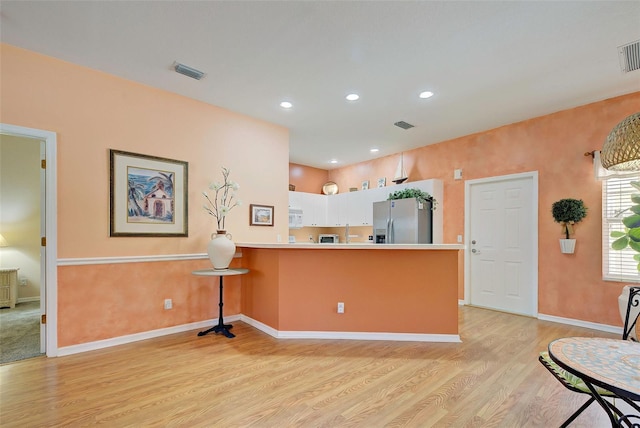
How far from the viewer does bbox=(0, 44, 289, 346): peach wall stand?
285 centimetres

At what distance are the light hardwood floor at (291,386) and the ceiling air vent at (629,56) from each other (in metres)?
2.94

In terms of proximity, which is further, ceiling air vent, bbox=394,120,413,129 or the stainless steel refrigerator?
the stainless steel refrigerator

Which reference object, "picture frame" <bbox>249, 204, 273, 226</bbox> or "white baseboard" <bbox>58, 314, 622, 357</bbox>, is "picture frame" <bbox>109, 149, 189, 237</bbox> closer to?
"picture frame" <bbox>249, 204, 273, 226</bbox>

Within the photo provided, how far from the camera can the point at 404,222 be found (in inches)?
203

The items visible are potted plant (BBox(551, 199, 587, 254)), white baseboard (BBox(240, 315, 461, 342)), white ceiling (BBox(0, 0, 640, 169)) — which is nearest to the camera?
white ceiling (BBox(0, 0, 640, 169))

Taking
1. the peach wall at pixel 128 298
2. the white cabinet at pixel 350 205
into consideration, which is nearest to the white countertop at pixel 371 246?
the peach wall at pixel 128 298

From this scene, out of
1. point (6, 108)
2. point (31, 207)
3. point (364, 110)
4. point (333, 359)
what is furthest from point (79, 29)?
point (31, 207)

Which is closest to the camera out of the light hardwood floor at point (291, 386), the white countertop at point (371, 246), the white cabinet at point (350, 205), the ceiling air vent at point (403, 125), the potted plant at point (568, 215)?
the light hardwood floor at point (291, 386)

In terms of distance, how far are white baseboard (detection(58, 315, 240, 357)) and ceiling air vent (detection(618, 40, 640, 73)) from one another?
510 cm

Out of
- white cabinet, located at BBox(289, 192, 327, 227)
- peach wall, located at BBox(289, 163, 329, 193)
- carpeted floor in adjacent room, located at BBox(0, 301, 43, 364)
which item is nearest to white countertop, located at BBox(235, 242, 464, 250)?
carpeted floor in adjacent room, located at BBox(0, 301, 43, 364)

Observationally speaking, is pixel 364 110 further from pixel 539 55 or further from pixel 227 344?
pixel 227 344

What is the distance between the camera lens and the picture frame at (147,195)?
10.5ft

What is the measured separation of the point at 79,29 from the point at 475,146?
526 cm

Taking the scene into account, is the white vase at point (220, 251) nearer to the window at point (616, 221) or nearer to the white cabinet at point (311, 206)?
the white cabinet at point (311, 206)
